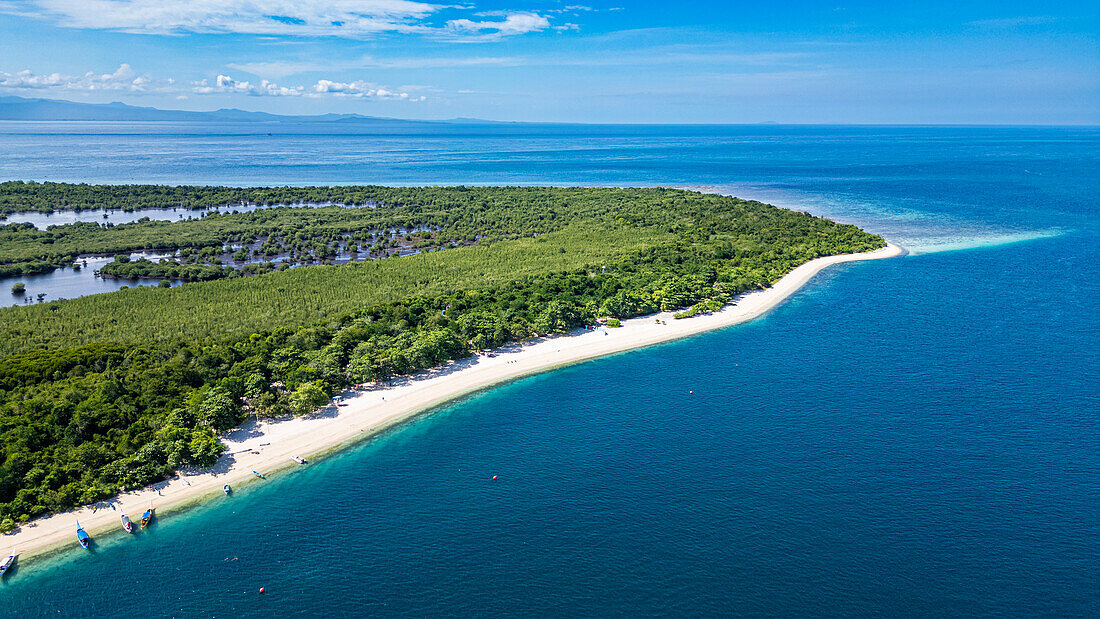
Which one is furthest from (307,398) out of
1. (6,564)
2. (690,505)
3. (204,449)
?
(690,505)

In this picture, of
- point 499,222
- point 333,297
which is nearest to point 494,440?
point 333,297

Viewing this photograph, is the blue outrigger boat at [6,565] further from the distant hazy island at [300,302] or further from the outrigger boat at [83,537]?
the distant hazy island at [300,302]

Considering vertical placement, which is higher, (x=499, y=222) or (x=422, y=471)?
(x=499, y=222)

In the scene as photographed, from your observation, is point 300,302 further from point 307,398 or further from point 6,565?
point 6,565

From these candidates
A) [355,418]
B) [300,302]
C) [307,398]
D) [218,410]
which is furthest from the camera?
[300,302]

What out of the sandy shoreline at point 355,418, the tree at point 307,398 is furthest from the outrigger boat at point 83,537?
the tree at point 307,398

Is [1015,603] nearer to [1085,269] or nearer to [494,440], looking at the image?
[494,440]
